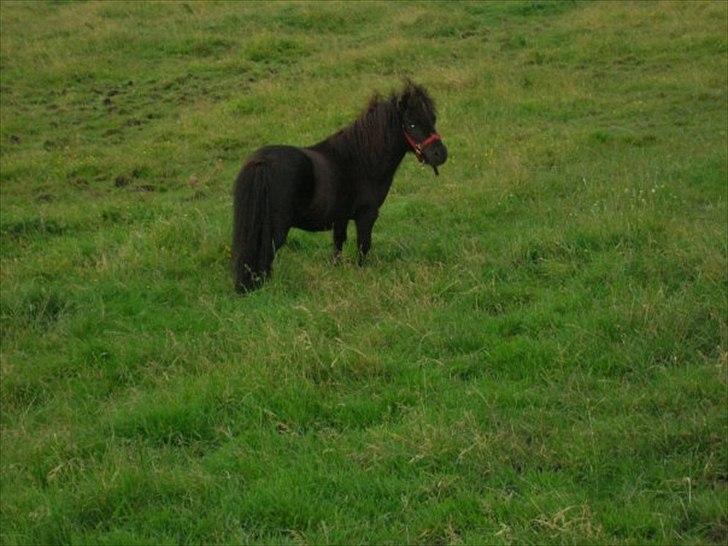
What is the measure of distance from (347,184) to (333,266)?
858 mm

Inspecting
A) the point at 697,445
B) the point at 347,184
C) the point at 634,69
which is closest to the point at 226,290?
the point at 347,184

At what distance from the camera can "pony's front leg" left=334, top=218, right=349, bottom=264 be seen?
9125 millimetres

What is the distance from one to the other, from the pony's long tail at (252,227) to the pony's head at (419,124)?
1841 mm

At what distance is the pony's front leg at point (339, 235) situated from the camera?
9.12 meters

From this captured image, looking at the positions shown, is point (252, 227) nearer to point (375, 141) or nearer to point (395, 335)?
point (375, 141)

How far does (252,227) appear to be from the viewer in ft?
26.6

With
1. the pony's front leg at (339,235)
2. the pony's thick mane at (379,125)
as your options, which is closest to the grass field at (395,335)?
the pony's front leg at (339,235)

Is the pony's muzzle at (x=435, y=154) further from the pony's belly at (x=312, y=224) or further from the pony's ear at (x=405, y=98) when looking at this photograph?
the pony's belly at (x=312, y=224)

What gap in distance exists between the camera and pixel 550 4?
22953 mm

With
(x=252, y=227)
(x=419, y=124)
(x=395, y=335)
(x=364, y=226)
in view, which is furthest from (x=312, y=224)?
(x=395, y=335)

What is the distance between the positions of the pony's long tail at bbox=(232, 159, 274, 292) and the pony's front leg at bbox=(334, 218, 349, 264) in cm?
102

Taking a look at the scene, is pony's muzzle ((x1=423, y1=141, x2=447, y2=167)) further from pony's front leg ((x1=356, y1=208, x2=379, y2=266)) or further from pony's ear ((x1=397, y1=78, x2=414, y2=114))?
pony's front leg ((x1=356, y1=208, x2=379, y2=266))

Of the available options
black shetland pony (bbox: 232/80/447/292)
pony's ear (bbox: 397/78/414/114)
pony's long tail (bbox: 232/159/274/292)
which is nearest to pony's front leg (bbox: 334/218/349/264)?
black shetland pony (bbox: 232/80/447/292)

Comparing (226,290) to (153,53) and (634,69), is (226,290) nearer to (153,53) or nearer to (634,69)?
(634,69)
